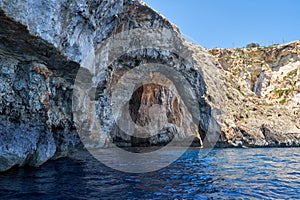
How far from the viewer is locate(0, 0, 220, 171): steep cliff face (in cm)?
959

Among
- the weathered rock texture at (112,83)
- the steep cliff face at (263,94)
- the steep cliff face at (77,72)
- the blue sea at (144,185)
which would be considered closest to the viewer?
the blue sea at (144,185)

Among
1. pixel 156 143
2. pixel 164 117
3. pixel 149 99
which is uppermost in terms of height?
pixel 149 99

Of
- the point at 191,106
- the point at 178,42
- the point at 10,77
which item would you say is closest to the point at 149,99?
the point at 191,106

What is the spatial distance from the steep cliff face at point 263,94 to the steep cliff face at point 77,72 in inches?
212

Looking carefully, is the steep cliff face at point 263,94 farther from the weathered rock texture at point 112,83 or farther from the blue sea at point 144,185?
the blue sea at point 144,185

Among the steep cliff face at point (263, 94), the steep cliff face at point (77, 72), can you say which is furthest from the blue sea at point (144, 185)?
the steep cliff face at point (263, 94)

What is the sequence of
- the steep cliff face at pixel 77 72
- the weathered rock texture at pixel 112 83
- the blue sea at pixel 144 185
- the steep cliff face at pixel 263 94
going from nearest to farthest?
1. the blue sea at pixel 144 185
2. the steep cliff face at pixel 77 72
3. the weathered rock texture at pixel 112 83
4. the steep cliff face at pixel 263 94

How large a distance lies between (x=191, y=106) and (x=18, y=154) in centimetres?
2644

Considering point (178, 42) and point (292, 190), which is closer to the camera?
point (292, 190)

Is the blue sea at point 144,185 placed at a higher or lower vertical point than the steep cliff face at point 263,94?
lower

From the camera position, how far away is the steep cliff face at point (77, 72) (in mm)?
9594

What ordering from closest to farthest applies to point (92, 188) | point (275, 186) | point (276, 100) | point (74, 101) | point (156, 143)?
point (92, 188) < point (275, 186) < point (74, 101) < point (156, 143) < point (276, 100)

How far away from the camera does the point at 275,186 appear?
8203 mm

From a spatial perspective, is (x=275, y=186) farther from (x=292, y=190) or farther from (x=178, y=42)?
(x=178, y=42)
